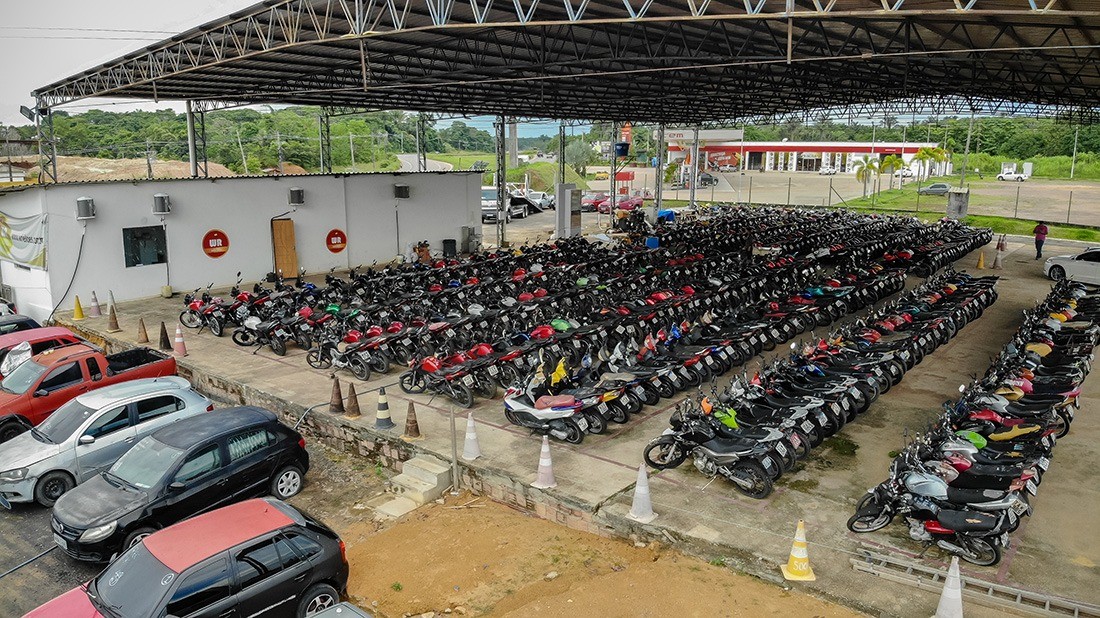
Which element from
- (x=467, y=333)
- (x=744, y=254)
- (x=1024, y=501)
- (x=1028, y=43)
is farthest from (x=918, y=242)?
(x=1024, y=501)

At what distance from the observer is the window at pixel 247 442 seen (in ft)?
23.4

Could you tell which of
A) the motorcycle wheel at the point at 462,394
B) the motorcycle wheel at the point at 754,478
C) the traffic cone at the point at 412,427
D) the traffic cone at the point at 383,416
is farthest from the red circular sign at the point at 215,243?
the motorcycle wheel at the point at 754,478

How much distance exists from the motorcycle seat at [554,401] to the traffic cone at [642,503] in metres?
1.90

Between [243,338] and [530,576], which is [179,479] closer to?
[530,576]

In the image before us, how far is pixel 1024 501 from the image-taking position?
19.0ft

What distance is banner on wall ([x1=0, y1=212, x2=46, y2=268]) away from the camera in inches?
593

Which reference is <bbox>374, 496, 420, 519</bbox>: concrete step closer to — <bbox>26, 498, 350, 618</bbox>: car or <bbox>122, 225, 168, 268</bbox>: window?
<bbox>26, 498, 350, 618</bbox>: car

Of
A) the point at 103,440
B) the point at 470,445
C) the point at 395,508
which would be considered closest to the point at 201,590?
the point at 395,508

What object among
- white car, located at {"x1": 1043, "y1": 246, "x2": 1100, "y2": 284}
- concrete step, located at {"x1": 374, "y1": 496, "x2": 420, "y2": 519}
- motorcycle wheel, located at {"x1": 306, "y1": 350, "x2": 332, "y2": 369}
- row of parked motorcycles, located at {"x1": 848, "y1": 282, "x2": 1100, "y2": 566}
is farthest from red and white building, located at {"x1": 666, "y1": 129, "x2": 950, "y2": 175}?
concrete step, located at {"x1": 374, "y1": 496, "x2": 420, "y2": 519}

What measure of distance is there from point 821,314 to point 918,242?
419 inches

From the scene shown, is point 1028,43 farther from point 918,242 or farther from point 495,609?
point 495,609

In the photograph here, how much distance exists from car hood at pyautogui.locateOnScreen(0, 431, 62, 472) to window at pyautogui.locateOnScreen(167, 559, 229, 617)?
3.89 metres

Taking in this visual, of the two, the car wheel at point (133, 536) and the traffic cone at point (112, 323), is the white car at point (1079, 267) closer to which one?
the car wheel at point (133, 536)

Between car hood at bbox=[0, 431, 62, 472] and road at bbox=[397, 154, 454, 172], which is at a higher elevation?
road at bbox=[397, 154, 454, 172]
